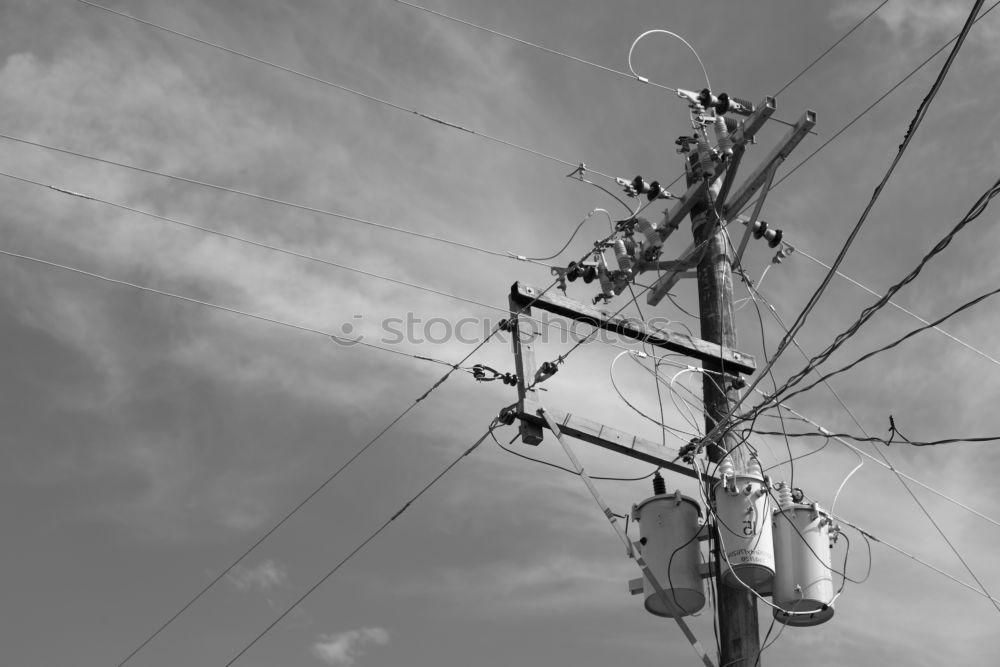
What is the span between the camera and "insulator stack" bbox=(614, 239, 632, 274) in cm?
1021

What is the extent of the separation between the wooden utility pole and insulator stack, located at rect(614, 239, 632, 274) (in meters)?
0.66

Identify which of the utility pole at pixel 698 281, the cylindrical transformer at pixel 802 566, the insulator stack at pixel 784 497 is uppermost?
the utility pole at pixel 698 281

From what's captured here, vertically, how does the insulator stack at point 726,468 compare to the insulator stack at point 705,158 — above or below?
below

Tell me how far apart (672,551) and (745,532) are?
629mm

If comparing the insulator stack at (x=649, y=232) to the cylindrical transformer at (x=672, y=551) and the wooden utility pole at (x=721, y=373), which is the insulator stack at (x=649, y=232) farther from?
the cylindrical transformer at (x=672, y=551)

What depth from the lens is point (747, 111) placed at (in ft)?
32.3

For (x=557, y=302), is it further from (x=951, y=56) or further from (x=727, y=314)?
(x=951, y=56)

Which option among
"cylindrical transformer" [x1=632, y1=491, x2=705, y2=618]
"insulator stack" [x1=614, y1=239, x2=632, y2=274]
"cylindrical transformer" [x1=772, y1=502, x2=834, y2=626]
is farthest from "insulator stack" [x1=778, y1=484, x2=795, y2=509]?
"insulator stack" [x1=614, y1=239, x2=632, y2=274]

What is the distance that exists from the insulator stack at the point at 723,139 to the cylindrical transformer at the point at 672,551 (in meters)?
3.00

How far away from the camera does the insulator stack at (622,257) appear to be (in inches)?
402

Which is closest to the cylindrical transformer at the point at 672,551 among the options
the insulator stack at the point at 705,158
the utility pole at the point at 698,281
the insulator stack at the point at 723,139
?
the utility pole at the point at 698,281

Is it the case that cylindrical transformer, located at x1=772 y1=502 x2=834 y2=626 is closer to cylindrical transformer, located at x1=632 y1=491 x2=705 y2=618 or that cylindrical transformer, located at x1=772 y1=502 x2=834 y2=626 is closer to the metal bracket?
cylindrical transformer, located at x1=632 y1=491 x2=705 y2=618

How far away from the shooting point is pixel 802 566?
827cm

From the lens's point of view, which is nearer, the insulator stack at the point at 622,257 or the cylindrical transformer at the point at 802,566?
the cylindrical transformer at the point at 802,566
